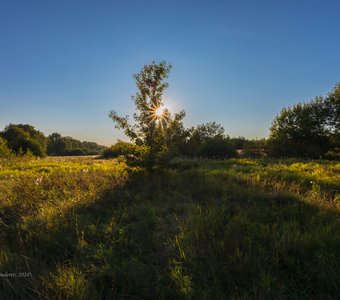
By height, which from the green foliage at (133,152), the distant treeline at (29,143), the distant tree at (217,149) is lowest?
the green foliage at (133,152)

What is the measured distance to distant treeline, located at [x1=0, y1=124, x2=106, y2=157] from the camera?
102 ft

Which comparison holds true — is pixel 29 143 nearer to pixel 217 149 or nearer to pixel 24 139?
pixel 24 139

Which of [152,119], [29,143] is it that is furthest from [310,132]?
[29,143]

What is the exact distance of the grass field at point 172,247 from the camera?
10.2ft

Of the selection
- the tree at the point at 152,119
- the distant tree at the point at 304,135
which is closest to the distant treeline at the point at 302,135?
the distant tree at the point at 304,135

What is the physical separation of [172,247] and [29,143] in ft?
156

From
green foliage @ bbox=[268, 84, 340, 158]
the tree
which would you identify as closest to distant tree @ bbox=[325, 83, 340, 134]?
green foliage @ bbox=[268, 84, 340, 158]

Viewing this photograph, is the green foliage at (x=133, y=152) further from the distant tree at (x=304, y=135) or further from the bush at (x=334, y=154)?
the distant tree at (x=304, y=135)

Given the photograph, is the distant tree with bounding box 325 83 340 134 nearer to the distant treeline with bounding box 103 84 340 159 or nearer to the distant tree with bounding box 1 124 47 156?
the distant treeline with bounding box 103 84 340 159

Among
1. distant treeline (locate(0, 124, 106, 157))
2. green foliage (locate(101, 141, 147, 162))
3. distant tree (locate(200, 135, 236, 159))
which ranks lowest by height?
green foliage (locate(101, 141, 147, 162))

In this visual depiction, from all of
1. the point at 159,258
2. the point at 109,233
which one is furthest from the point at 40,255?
the point at 159,258

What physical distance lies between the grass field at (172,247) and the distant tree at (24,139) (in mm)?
18896

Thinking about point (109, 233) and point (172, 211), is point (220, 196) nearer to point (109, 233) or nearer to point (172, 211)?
point (172, 211)

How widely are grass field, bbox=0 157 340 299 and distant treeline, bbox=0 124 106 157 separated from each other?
59.7ft
